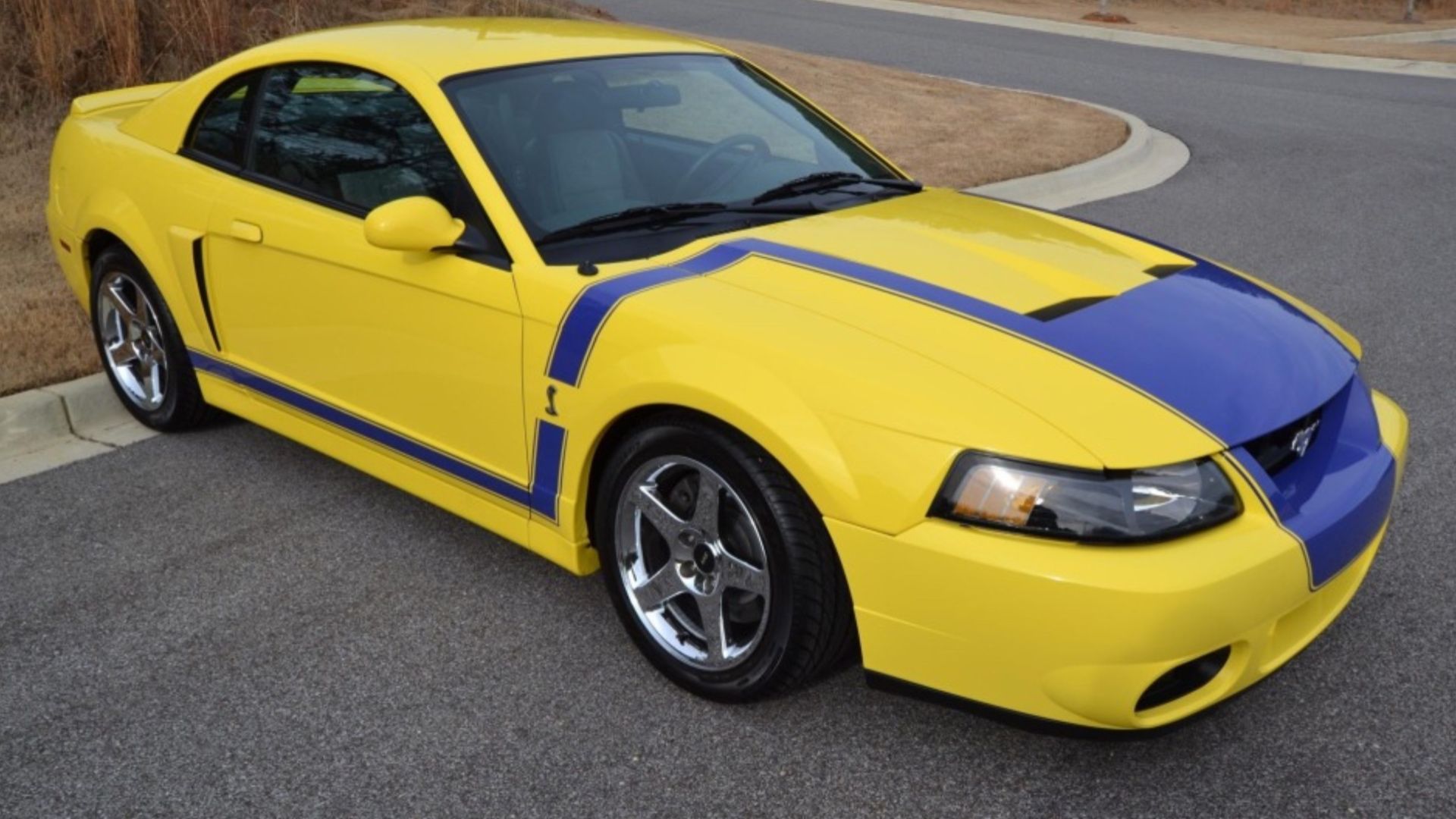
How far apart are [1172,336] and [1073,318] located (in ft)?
0.76

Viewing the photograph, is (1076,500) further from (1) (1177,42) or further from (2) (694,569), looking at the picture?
(1) (1177,42)

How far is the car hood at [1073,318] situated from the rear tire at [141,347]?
2.27m

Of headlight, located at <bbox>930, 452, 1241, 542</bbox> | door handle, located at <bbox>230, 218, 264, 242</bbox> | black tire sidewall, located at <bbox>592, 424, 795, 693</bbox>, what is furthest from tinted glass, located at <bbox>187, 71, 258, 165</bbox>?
headlight, located at <bbox>930, 452, 1241, 542</bbox>

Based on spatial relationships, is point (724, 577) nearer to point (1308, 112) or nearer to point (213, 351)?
point (213, 351)

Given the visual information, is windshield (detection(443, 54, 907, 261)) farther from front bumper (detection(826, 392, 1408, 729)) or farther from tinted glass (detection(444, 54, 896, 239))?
front bumper (detection(826, 392, 1408, 729))

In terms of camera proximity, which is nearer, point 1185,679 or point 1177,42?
point 1185,679

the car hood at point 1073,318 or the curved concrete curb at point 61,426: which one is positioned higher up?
the car hood at point 1073,318

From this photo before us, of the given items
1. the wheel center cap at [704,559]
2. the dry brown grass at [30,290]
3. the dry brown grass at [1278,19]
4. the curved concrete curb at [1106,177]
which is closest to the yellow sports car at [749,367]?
the wheel center cap at [704,559]

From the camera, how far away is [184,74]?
943cm

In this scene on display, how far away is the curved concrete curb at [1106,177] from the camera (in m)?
9.43

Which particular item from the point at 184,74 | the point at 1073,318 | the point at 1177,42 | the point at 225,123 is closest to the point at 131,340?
the point at 225,123

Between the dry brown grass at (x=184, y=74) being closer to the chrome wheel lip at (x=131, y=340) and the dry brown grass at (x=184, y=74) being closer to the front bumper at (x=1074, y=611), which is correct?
the chrome wheel lip at (x=131, y=340)

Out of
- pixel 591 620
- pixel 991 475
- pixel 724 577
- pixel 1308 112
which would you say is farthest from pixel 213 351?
pixel 1308 112

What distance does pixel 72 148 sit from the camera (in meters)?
5.38
